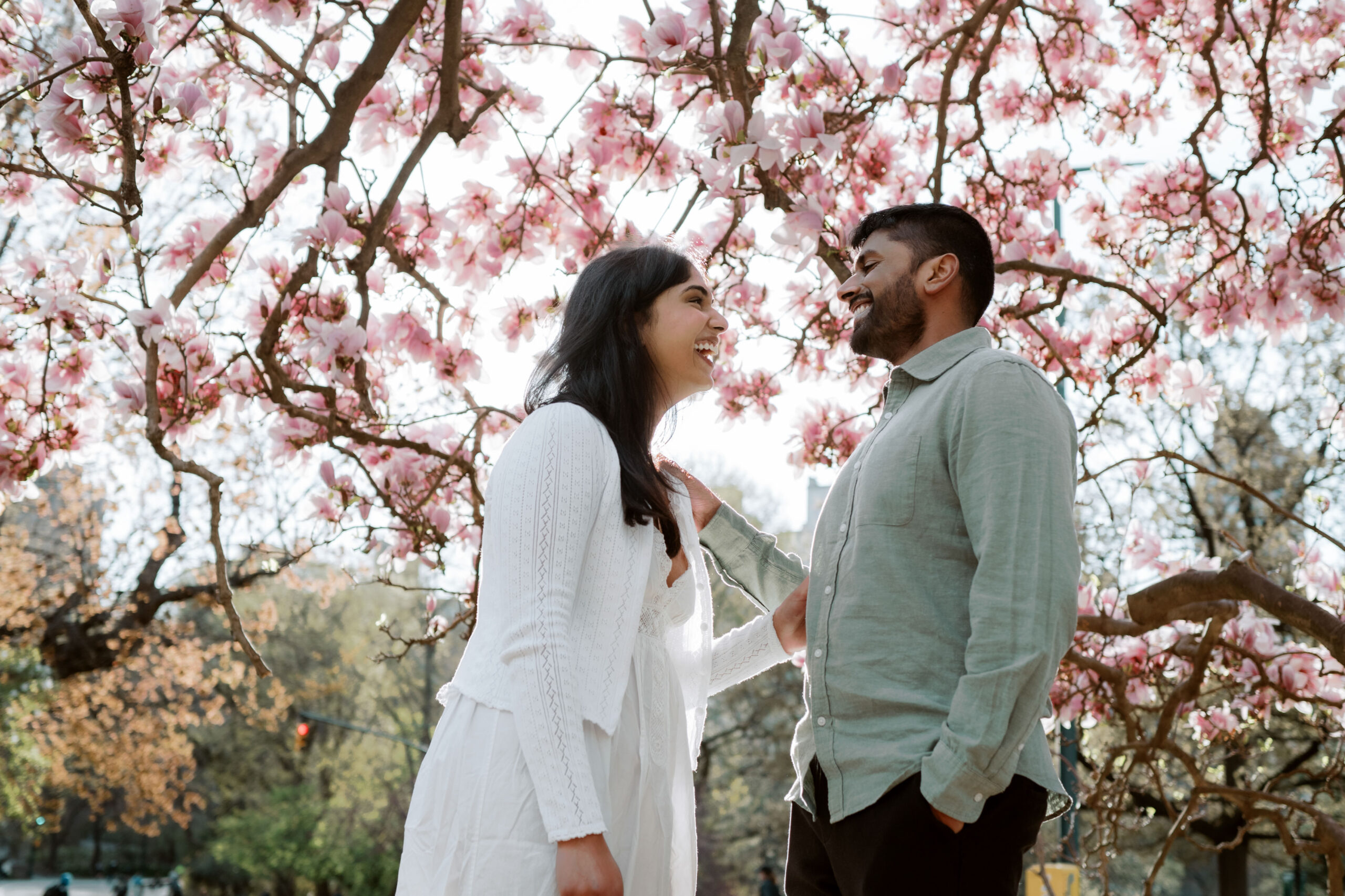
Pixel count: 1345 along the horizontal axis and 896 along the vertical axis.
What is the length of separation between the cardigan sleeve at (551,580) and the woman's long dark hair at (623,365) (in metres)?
0.07

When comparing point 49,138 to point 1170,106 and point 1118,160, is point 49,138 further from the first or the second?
point 1170,106

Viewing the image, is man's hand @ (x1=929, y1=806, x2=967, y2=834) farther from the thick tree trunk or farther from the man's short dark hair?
the thick tree trunk

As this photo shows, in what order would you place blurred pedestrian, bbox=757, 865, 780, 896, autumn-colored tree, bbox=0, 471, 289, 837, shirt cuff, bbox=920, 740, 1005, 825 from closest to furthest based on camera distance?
shirt cuff, bbox=920, 740, 1005, 825 < autumn-colored tree, bbox=0, 471, 289, 837 < blurred pedestrian, bbox=757, 865, 780, 896

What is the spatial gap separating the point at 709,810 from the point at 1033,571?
1888 centimetres

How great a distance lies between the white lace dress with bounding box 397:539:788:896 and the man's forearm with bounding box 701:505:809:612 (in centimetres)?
44

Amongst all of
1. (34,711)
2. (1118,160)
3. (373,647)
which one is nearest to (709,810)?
(373,647)

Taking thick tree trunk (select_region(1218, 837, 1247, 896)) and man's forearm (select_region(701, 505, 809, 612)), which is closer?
man's forearm (select_region(701, 505, 809, 612))

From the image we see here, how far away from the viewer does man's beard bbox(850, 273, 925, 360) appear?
2.05 meters

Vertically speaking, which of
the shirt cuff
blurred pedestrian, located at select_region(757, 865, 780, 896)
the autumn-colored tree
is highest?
the autumn-colored tree

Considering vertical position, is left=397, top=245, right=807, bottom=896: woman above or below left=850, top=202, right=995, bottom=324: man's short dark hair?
below

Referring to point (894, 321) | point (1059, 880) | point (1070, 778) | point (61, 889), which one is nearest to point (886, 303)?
point (894, 321)

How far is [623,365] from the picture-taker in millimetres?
2027

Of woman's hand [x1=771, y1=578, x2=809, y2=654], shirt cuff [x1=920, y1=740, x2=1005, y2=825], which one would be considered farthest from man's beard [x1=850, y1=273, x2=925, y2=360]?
shirt cuff [x1=920, y1=740, x2=1005, y2=825]

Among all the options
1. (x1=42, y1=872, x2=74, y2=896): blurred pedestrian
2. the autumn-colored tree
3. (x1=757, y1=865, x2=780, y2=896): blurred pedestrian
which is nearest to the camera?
the autumn-colored tree
